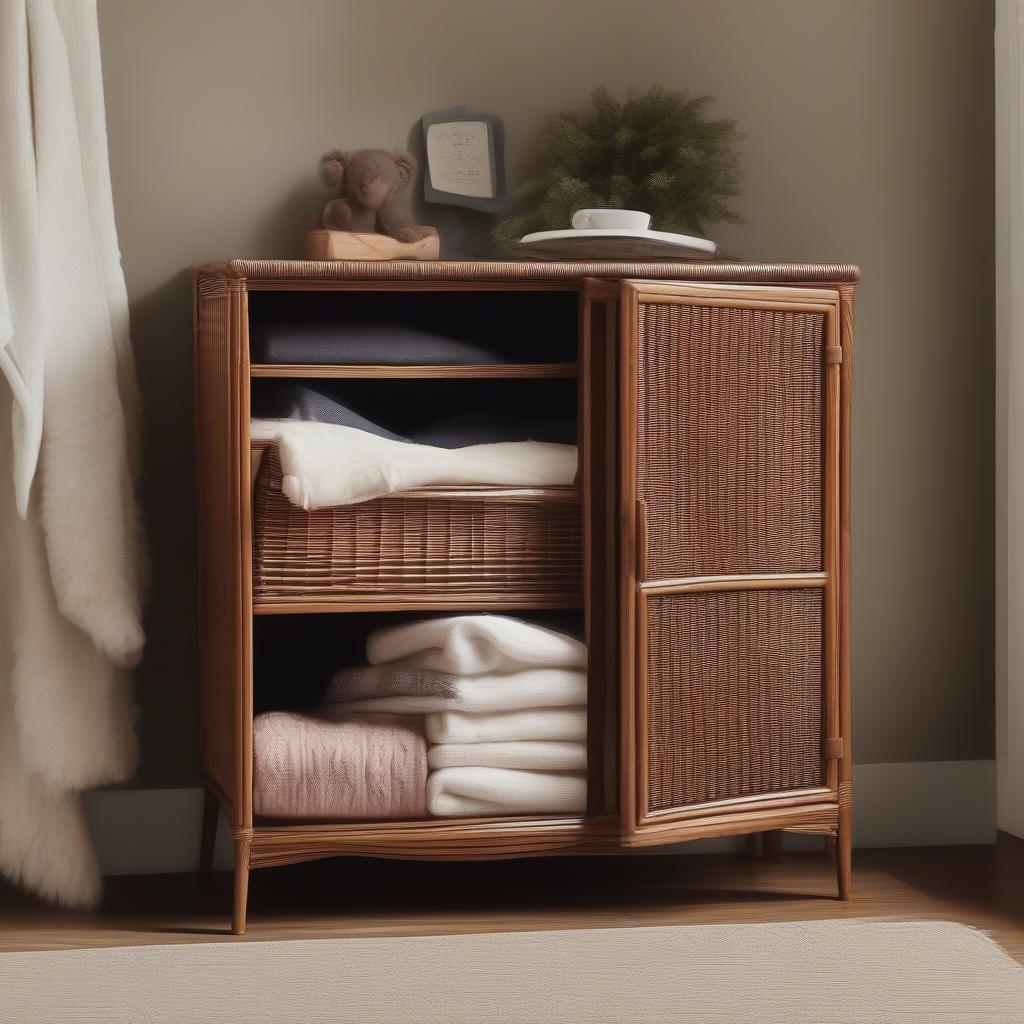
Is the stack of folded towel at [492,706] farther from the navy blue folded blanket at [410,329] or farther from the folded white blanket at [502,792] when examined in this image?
the navy blue folded blanket at [410,329]

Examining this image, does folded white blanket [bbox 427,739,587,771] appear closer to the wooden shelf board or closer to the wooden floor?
the wooden floor

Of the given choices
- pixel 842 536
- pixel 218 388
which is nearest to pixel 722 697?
pixel 842 536

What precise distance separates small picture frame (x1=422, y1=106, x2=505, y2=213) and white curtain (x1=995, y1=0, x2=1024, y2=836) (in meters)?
0.91

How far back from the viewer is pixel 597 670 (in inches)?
71.7

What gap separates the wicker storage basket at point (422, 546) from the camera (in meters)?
1.75

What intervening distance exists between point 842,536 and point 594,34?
99cm

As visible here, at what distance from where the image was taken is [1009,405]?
7.36 feet

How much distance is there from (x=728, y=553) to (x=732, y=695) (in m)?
0.21

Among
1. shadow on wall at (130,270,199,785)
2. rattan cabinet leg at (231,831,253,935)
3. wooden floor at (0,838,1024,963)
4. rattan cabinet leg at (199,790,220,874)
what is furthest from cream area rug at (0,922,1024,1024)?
shadow on wall at (130,270,199,785)

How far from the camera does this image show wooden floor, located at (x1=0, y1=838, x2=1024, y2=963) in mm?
1845

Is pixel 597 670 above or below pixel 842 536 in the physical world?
below

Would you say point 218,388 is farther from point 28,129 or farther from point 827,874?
point 827,874

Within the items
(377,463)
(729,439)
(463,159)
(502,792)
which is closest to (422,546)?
(377,463)

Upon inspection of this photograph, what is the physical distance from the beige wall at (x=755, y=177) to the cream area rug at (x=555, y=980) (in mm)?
1330
